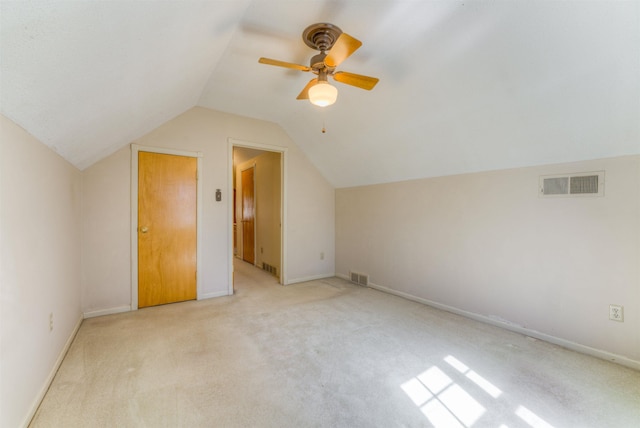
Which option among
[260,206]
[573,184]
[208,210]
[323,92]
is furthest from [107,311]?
[573,184]

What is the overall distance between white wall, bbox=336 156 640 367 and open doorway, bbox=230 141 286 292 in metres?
1.75

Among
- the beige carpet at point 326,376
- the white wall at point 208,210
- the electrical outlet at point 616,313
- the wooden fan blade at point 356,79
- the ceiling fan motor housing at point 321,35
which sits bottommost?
the beige carpet at point 326,376

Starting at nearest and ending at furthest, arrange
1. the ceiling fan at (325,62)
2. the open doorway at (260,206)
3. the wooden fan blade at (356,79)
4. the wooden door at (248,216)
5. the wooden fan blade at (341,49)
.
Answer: the wooden fan blade at (341,49) → the ceiling fan at (325,62) → the wooden fan blade at (356,79) → the open doorway at (260,206) → the wooden door at (248,216)

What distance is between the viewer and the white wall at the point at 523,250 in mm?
2109

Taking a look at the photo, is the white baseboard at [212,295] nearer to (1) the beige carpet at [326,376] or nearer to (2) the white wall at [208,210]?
(2) the white wall at [208,210]

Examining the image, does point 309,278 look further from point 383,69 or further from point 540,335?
point 383,69

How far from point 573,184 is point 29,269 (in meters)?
3.96

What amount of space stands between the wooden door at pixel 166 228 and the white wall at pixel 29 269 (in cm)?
94

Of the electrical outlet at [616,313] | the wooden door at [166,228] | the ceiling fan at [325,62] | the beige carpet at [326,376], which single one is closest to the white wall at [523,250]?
the electrical outlet at [616,313]

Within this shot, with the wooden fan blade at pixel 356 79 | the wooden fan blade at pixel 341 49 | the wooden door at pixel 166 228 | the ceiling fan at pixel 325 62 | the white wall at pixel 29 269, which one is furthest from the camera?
the wooden door at pixel 166 228

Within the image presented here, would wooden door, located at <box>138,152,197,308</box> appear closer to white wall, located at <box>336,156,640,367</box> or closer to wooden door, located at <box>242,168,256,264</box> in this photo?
wooden door, located at <box>242,168,256,264</box>

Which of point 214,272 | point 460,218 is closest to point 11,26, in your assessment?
point 214,272

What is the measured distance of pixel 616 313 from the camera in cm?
213

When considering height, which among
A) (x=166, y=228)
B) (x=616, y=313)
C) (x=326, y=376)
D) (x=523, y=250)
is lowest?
(x=326, y=376)
